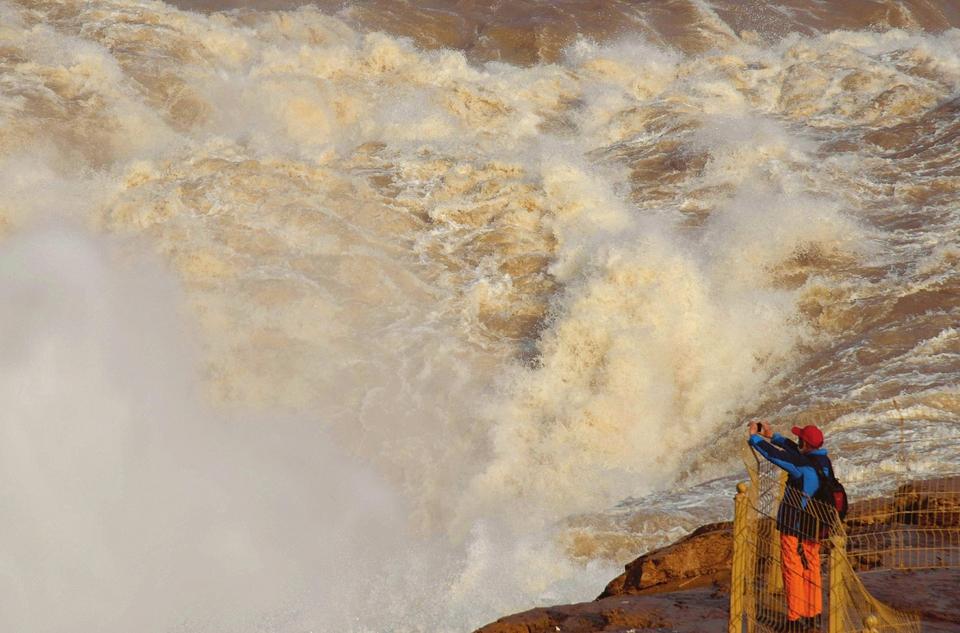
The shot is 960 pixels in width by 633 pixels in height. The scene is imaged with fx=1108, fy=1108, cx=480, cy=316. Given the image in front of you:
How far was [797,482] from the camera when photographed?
534 centimetres

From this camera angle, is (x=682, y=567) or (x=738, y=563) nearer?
(x=738, y=563)

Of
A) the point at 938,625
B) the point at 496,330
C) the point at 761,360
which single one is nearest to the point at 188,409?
the point at 496,330

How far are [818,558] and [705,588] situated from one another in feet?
3.90

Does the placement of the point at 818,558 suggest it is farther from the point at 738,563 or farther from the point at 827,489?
the point at 738,563

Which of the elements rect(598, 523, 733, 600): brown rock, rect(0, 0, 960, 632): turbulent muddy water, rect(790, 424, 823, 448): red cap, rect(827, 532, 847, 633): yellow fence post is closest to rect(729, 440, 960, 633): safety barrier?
rect(827, 532, 847, 633): yellow fence post

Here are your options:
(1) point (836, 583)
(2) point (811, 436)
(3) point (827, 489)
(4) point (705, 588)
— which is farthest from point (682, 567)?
(1) point (836, 583)

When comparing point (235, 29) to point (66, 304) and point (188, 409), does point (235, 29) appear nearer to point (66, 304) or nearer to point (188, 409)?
point (66, 304)

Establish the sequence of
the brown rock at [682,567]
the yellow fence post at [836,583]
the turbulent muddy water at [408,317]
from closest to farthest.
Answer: the yellow fence post at [836,583] < the brown rock at [682,567] < the turbulent muddy water at [408,317]

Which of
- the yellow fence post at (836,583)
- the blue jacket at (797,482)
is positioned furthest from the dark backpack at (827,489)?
the yellow fence post at (836,583)

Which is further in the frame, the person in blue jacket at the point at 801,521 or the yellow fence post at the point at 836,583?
the person in blue jacket at the point at 801,521

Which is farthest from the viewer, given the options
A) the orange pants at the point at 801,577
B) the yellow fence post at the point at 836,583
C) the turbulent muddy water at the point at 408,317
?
the turbulent muddy water at the point at 408,317

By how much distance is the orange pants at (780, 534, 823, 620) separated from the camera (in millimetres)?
5227

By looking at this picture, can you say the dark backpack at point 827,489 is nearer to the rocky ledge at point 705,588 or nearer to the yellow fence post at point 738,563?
the yellow fence post at point 738,563

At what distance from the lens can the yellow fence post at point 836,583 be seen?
4.53 m
